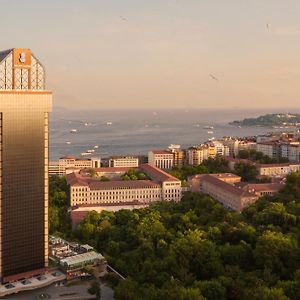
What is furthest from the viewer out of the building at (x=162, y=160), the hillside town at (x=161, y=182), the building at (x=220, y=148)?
the building at (x=220, y=148)

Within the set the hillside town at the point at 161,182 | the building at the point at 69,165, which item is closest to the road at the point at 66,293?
the hillside town at the point at 161,182

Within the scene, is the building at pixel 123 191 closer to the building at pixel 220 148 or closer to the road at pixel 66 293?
the road at pixel 66 293

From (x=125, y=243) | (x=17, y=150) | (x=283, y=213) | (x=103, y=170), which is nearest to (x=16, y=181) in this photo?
(x=17, y=150)

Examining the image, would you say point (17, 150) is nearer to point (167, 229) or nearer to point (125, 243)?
point (125, 243)

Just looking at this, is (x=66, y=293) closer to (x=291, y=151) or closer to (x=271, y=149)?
(x=291, y=151)

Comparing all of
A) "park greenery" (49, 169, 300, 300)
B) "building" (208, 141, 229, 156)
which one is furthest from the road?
"building" (208, 141, 229, 156)

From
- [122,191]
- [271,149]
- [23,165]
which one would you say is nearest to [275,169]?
[271,149]
